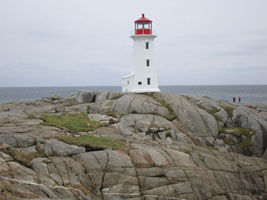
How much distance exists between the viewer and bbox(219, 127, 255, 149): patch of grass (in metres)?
31.3

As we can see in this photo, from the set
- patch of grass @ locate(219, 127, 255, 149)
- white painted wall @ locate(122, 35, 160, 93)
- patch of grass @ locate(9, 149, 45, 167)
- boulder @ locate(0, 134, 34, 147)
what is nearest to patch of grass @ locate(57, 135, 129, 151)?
boulder @ locate(0, 134, 34, 147)

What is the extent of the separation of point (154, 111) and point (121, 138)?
7.72 metres

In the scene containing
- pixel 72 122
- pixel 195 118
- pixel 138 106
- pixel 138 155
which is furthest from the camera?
pixel 138 106

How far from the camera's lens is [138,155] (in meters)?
22.6

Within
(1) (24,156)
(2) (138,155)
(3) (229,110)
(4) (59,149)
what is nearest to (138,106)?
(2) (138,155)

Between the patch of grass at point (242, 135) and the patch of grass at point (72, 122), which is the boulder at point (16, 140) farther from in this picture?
the patch of grass at point (242, 135)

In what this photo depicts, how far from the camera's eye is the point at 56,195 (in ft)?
59.6

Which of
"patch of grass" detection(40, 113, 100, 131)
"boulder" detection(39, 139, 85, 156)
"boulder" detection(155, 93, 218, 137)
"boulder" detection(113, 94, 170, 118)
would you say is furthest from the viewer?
"boulder" detection(113, 94, 170, 118)

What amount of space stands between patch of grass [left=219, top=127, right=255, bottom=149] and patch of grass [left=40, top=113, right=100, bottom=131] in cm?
1346

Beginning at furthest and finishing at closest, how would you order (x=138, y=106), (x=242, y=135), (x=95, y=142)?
1. (x=138, y=106)
2. (x=242, y=135)
3. (x=95, y=142)

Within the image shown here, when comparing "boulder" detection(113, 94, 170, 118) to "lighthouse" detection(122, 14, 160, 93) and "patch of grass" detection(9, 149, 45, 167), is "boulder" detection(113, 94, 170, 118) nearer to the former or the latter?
"lighthouse" detection(122, 14, 160, 93)

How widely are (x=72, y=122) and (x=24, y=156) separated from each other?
Result: 8.59 meters

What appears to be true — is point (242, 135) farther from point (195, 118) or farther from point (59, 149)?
point (59, 149)

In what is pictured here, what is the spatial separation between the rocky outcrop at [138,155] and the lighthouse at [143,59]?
5.08 metres
